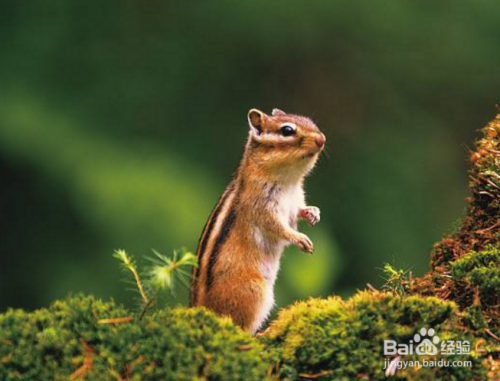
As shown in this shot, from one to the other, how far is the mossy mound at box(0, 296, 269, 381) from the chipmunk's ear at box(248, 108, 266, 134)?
162 centimetres

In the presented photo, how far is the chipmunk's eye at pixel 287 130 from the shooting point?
4.14 m

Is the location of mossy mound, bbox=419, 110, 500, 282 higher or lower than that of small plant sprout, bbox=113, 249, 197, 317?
higher

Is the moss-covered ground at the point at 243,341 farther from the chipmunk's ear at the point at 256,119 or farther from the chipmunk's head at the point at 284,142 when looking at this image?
the chipmunk's ear at the point at 256,119

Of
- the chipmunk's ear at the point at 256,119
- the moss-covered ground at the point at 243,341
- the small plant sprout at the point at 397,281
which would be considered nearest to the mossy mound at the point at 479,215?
the small plant sprout at the point at 397,281

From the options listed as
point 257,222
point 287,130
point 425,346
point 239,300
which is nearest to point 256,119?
point 287,130

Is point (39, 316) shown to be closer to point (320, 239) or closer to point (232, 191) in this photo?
point (232, 191)

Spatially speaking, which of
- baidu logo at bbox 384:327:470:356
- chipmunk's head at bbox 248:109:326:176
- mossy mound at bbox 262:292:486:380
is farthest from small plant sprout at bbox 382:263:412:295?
chipmunk's head at bbox 248:109:326:176

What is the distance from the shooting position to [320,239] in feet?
19.5

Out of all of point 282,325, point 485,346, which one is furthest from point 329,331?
point 485,346

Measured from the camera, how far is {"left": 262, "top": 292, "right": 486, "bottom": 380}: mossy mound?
8.78 feet

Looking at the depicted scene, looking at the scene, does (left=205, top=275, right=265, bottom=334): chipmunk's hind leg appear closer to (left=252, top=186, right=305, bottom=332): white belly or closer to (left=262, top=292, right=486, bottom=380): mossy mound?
(left=252, top=186, right=305, bottom=332): white belly

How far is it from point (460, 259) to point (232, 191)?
129 centimetres

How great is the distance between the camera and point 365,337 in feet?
8.99

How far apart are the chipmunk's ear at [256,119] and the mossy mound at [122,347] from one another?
1616 millimetres
